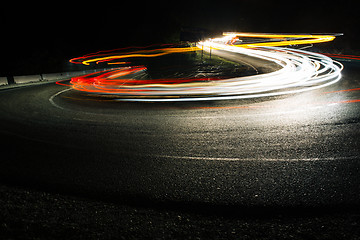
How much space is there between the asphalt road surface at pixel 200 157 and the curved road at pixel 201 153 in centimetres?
2

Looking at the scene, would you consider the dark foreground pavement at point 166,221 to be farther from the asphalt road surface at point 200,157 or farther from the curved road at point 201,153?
the curved road at point 201,153

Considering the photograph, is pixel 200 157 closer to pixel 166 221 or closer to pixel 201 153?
pixel 201 153

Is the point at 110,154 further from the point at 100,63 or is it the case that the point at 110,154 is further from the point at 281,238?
the point at 100,63

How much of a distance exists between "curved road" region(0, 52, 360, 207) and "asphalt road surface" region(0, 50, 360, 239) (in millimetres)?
18

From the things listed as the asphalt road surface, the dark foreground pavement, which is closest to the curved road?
the asphalt road surface

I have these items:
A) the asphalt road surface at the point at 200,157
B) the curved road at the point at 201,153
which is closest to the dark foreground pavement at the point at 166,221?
the asphalt road surface at the point at 200,157

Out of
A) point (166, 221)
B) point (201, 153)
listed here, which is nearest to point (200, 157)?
point (201, 153)

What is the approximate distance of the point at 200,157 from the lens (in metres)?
4.74

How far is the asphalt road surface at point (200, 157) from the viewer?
3445 mm

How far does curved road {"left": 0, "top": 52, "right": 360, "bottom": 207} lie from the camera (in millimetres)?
3600

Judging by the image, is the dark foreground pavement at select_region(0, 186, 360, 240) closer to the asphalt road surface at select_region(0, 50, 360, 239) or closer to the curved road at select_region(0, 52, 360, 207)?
the asphalt road surface at select_region(0, 50, 360, 239)

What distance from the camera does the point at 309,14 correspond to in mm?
41875

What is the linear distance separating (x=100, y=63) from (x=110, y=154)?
43.7 meters

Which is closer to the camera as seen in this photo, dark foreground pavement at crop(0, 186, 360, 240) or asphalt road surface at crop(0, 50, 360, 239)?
dark foreground pavement at crop(0, 186, 360, 240)
